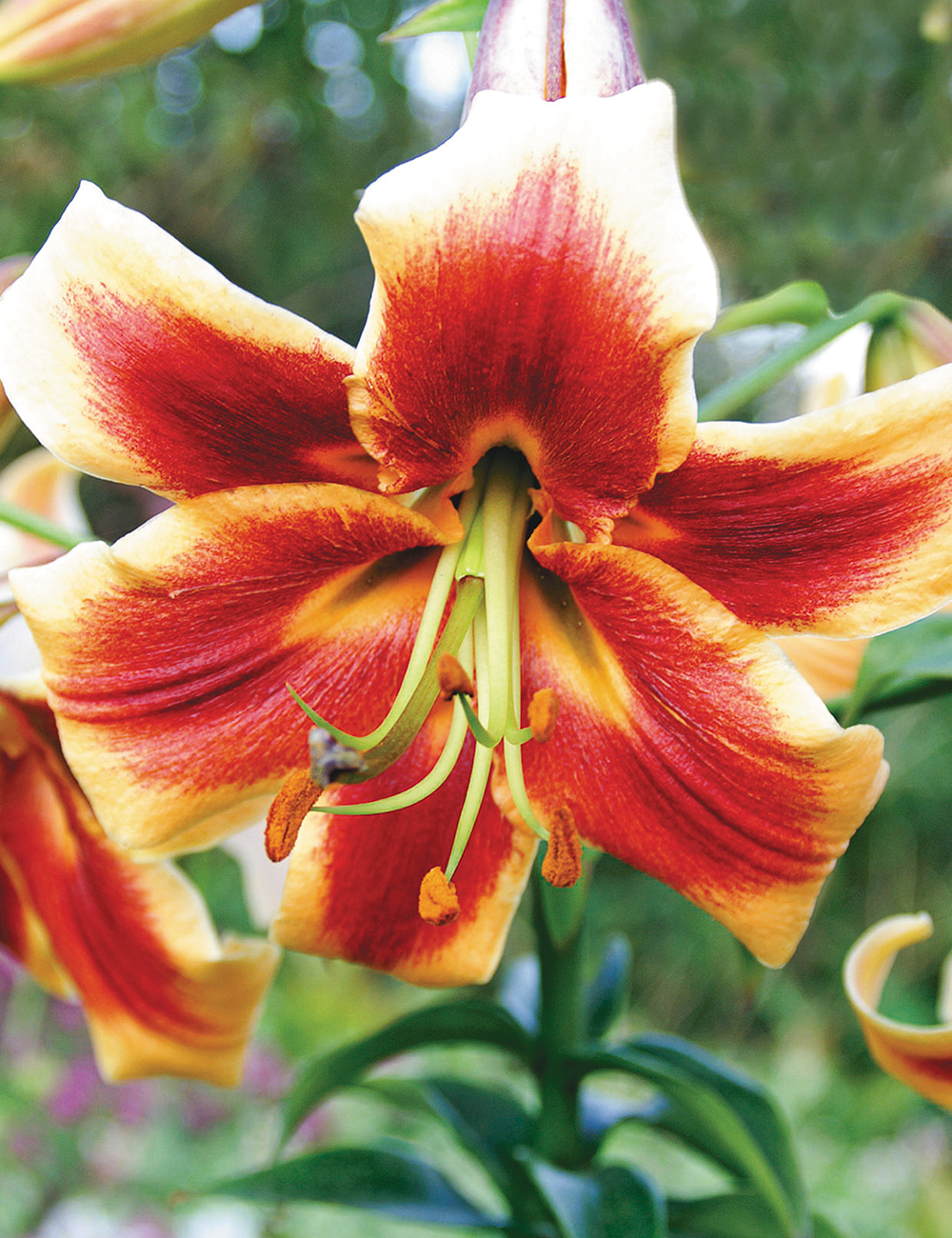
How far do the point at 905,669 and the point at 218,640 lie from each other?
0.82 ft

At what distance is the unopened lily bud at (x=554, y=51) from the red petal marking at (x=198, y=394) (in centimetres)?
10

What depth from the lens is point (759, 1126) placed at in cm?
43

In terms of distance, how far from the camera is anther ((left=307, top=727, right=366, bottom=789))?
0.29m

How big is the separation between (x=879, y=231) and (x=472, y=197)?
1353mm

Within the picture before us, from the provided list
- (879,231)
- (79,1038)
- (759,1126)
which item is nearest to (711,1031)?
(79,1038)

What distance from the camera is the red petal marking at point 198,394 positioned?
0.28 meters

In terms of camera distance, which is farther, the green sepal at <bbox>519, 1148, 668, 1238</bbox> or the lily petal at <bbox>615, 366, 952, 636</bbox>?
the green sepal at <bbox>519, 1148, 668, 1238</bbox>

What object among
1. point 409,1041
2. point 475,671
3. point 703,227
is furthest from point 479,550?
point 703,227

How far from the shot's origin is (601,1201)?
0.42 meters

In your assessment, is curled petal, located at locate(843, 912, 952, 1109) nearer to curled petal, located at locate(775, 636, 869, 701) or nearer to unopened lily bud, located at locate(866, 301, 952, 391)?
curled petal, located at locate(775, 636, 869, 701)

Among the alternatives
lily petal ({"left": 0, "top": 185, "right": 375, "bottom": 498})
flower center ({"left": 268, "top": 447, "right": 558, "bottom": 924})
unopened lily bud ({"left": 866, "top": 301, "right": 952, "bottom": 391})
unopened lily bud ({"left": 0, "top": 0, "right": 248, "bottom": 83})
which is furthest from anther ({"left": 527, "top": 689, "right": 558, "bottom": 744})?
unopened lily bud ({"left": 0, "top": 0, "right": 248, "bottom": 83})

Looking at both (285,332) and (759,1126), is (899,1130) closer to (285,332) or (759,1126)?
(759,1126)

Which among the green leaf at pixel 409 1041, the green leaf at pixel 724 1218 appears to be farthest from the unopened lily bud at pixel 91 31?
the green leaf at pixel 724 1218

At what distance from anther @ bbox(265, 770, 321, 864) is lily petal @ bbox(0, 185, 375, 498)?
9cm
